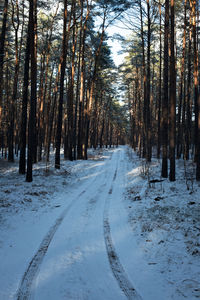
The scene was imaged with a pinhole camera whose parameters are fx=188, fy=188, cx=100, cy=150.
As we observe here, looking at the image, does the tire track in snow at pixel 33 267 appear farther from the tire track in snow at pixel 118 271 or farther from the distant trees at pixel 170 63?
the distant trees at pixel 170 63

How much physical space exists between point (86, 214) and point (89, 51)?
2152 centimetres

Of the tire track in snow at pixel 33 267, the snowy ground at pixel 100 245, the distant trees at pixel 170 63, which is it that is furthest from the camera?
the distant trees at pixel 170 63

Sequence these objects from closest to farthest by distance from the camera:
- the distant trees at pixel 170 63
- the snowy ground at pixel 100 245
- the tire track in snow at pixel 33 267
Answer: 1. the tire track in snow at pixel 33 267
2. the snowy ground at pixel 100 245
3. the distant trees at pixel 170 63

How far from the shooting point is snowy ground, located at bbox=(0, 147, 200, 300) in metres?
3.20

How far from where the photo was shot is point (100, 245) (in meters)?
4.62

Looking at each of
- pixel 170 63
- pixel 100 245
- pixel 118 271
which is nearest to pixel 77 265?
pixel 118 271

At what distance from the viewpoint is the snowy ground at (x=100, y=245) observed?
3.20 m

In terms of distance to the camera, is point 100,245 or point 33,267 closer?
point 33,267

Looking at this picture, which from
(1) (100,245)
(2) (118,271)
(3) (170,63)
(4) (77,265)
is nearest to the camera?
(2) (118,271)

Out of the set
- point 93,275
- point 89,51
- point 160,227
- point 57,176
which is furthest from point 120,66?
point 93,275

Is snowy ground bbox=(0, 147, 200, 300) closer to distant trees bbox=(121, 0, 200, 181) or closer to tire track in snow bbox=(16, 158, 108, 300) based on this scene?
tire track in snow bbox=(16, 158, 108, 300)

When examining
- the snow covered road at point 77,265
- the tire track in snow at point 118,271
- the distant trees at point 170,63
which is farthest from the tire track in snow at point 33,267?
the distant trees at point 170,63

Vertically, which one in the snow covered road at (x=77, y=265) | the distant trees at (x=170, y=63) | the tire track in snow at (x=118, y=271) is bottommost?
the tire track in snow at (x=118, y=271)

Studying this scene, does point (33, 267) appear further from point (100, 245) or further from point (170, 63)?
point (170, 63)
